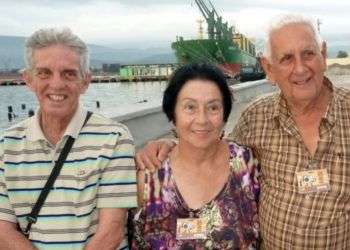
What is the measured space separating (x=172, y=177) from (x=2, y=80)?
132385 millimetres

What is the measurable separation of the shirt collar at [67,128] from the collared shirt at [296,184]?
1.05 meters

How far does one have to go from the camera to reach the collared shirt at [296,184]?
276 centimetres

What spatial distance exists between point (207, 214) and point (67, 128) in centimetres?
88

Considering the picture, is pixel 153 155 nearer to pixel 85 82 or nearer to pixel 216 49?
pixel 85 82

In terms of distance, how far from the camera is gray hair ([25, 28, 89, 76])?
2.64 meters

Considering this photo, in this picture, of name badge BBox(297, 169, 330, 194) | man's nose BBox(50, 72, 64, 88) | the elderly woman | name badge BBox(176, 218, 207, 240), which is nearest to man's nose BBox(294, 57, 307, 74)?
the elderly woman

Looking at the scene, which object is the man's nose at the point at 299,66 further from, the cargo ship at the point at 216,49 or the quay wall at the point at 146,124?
the cargo ship at the point at 216,49

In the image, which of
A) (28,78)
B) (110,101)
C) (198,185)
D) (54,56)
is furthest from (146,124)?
(110,101)

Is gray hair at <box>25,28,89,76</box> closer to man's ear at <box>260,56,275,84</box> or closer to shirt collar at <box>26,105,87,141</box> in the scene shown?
shirt collar at <box>26,105,87,141</box>

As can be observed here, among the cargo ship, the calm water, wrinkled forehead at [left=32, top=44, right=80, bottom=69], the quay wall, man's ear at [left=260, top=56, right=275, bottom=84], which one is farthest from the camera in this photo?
the cargo ship

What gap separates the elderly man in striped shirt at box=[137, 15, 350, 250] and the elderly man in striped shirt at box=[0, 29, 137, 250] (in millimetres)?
293

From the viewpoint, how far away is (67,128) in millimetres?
2736

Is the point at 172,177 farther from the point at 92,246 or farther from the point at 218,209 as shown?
the point at 92,246

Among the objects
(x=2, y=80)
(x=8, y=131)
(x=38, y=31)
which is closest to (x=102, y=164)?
(x=8, y=131)
